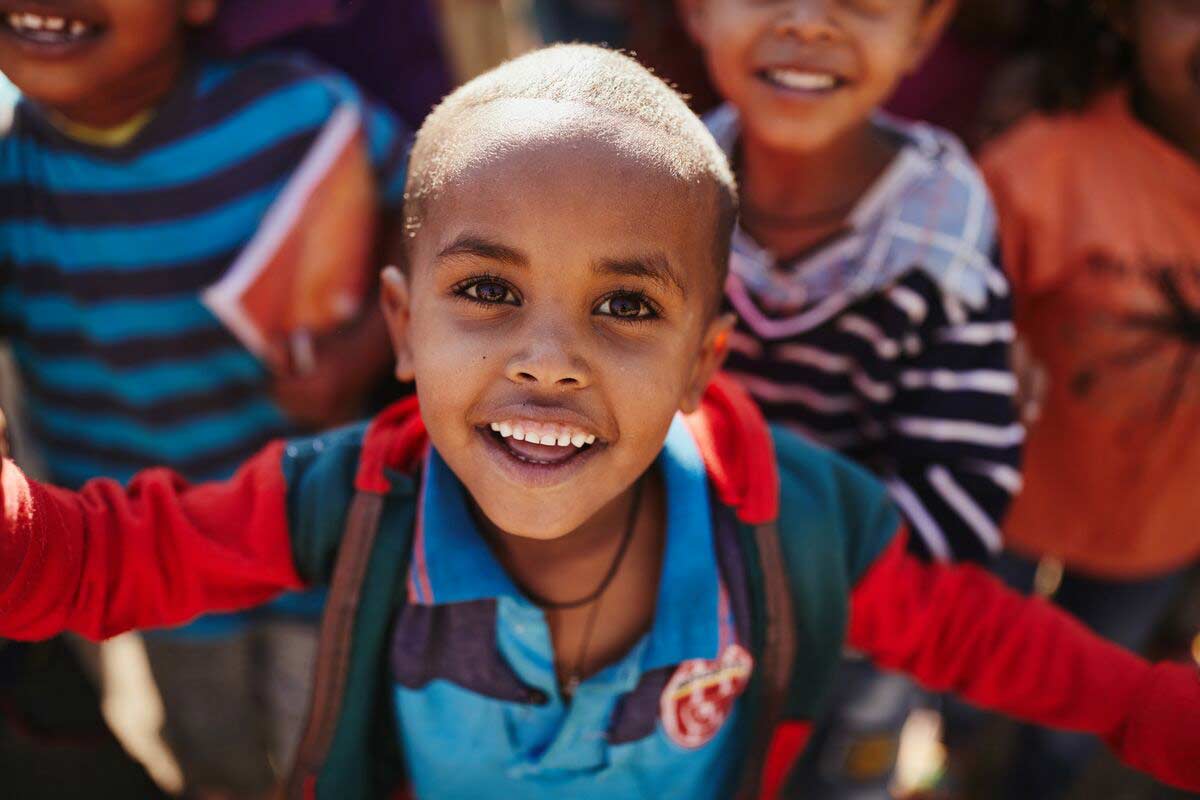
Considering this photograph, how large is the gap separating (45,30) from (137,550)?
823 mm

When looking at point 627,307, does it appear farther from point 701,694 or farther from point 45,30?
point 45,30

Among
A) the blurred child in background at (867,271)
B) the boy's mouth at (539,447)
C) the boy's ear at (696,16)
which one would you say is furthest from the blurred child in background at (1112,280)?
the boy's mouth at (539,447)

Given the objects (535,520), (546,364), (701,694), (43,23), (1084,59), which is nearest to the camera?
(546,364)

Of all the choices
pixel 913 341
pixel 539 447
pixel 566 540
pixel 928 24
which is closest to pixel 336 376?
pixel 566 540

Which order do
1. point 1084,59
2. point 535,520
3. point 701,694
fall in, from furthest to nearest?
point 1084,59 < point 701,694 < point 535,520

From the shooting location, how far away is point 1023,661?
4.68ft

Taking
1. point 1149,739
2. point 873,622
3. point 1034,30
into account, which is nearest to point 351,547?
point 873,622

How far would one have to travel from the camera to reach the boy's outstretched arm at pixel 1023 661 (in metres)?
1.36

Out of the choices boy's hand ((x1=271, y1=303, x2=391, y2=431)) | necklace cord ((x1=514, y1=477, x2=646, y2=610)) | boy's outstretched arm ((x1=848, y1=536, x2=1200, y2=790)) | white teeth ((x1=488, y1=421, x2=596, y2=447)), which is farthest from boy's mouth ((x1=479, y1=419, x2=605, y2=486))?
boy's hand ((x1=271, y1=303, x2=391, y2=431))

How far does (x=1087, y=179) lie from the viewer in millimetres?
1908

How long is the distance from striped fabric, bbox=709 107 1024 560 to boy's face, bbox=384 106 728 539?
442 millimetres

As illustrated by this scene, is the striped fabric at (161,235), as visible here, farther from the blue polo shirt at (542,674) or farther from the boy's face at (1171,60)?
the boy's face at (1171,60)

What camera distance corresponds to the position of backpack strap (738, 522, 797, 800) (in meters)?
1.41

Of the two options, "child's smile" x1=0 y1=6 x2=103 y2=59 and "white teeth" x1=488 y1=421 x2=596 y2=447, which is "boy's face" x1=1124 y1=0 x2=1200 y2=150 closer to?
"white teeth" x1=488 y1=421 x2=596 y2=447
